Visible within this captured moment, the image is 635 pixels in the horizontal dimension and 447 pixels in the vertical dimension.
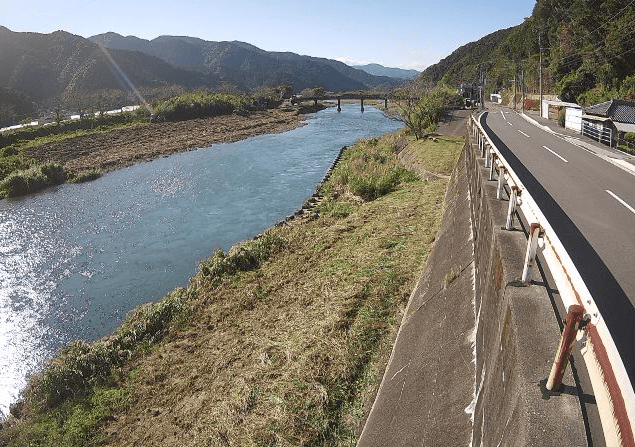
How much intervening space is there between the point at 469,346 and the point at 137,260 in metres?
18.8

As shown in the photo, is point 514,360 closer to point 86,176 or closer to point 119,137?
A: point 86,176

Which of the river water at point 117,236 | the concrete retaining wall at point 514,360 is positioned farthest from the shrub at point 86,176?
the concrete retaining wall at point 514,360

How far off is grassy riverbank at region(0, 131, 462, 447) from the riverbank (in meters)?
36.1

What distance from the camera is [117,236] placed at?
2525 centimetres

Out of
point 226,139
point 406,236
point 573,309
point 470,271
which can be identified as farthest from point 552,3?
point 573,309

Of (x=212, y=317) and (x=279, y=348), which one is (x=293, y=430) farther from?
(x=212, y=317)

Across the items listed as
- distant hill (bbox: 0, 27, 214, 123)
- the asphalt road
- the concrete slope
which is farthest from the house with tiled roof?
distant hill (bbox: 0, 27, 214, 123)

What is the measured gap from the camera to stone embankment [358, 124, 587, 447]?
13.5 feet

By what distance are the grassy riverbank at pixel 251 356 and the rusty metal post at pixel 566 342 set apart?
530 cm

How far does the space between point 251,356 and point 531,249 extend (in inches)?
322

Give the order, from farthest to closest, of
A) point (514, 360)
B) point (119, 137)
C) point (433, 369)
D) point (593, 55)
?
point (119, 137) → point (593, 55) → point (433, 369) → point (514, 360)

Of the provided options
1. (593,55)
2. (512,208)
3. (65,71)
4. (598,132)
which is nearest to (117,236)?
(512,208)

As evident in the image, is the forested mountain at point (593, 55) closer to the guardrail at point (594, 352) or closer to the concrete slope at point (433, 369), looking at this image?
the concrete slope at point (433, 369)

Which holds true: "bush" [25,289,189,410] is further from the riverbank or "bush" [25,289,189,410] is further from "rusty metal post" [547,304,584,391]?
the riverbank
